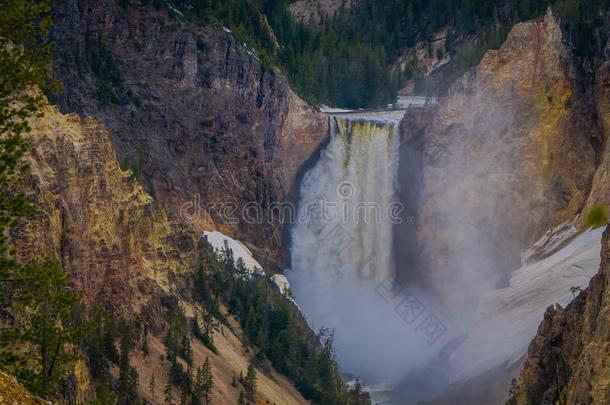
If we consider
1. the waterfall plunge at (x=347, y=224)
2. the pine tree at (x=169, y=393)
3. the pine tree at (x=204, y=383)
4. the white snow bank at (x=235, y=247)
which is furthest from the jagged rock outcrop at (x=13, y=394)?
the waterfall plunge at (x=347, y=224)

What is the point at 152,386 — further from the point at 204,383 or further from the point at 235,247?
the point at 235,247

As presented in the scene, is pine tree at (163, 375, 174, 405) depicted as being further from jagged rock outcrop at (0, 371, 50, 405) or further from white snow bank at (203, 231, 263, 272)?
white snow bank at (203, 231, 263, 272)

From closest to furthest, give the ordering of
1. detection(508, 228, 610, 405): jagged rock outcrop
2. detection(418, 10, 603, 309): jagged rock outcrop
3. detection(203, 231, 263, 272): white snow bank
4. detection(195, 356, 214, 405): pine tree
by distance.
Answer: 1. detection(508, 228, 610, 405): jagged rock outcrop
2. detection(195, 356, 214, 405): pine tree
3. detection(203, 231, 263, 272): white snow bank
4. detection(418, 10, 603, 309): jagged rock outcrop

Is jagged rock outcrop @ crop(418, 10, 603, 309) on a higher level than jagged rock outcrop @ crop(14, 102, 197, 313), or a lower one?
higher

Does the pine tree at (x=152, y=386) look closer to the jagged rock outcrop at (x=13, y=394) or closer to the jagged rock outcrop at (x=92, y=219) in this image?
the jagged rock outcrop at (x=92, y=219)

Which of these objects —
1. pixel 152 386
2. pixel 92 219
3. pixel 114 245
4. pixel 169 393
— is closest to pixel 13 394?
pixel 152 386

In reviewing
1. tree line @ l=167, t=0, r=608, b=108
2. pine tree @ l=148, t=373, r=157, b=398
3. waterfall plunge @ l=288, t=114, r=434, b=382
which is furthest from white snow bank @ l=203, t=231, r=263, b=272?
pine tree @ l=148, t=373, r=157, b=398
